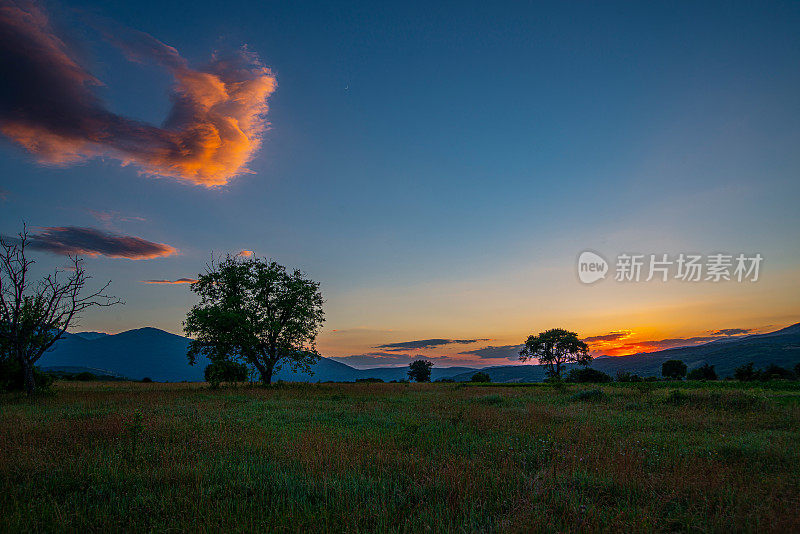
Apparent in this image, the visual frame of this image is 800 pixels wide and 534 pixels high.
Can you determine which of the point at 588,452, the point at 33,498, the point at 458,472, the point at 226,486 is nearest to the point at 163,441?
the point at 33,498

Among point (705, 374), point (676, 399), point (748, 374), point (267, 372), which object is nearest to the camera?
point (676, 399)

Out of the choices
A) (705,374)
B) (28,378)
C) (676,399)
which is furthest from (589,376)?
(28,378)

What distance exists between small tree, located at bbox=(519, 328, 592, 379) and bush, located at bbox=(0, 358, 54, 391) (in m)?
91.1

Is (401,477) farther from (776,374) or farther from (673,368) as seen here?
(673,368)

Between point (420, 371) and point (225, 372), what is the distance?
203 ft

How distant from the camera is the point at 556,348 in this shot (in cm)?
9294

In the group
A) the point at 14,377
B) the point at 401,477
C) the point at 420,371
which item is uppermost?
the point at 401,477

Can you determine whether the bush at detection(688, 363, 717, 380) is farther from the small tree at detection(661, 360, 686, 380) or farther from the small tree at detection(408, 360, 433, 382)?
the small tree at detection(408, 360, 433, 382)

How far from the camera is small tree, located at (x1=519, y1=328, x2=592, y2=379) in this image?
91062mm

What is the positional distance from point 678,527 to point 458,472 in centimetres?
314

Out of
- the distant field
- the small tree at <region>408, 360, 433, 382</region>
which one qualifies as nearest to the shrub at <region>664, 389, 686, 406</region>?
the distant field

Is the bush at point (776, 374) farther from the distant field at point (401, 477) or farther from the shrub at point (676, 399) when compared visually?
the distant field at point (401, 477)

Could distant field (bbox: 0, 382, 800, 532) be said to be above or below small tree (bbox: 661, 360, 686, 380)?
above

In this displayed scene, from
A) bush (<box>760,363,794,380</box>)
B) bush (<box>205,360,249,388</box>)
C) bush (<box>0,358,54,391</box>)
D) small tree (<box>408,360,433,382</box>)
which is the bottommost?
small tree (<box>408,360,433,382</box>)
